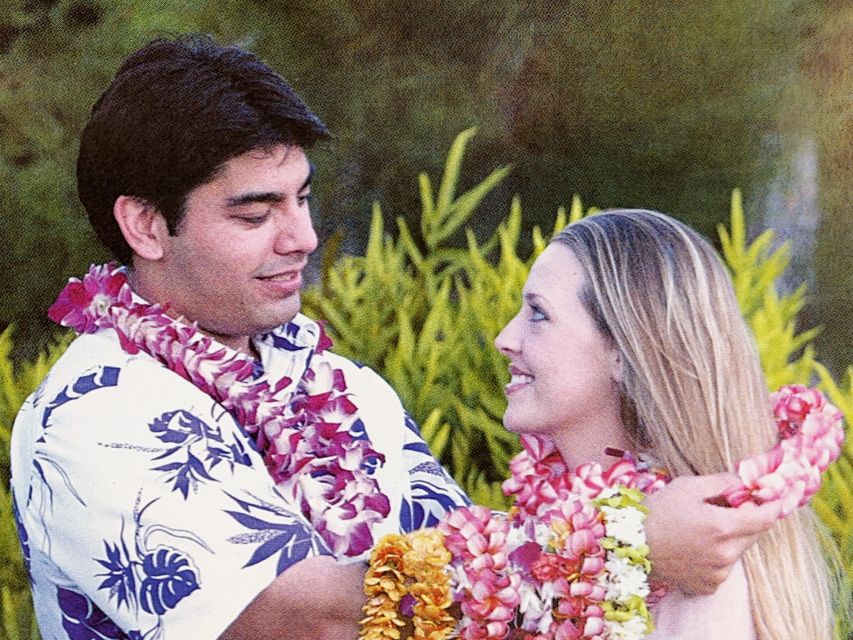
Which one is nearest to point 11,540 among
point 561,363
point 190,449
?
point 190,449

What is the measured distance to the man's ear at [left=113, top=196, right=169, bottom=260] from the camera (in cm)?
222

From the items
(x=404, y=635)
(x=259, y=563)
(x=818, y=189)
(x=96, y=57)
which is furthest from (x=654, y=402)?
(x=96, y=57)

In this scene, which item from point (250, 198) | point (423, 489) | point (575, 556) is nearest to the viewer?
point (575, 556)

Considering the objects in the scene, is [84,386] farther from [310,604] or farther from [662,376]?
[662,376]

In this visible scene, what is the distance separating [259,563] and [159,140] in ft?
2.30

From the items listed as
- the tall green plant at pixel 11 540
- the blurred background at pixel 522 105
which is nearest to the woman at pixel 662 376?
the blurred background at pixel 522 105

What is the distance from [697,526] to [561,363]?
33cm

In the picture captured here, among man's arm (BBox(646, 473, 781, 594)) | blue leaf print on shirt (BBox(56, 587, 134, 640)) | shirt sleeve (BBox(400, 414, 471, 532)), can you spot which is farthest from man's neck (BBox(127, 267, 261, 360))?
man's arm (BBox(646, 473, 781, 594))

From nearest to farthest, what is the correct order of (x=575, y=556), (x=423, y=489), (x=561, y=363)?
(x=575, y=556) < (x=561, y=363) < (x=423, y=489)

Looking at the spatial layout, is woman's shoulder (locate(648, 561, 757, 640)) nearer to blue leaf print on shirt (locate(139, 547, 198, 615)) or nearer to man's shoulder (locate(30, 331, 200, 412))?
blue leaf print on shirt (locate(139, 547, 198, 615))

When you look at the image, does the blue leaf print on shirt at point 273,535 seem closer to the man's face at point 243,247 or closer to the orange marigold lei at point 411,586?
the orange marigold lei at point 411,586

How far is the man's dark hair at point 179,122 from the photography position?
2.14m

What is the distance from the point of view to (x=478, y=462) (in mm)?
2836

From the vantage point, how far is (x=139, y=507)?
6.40ft
